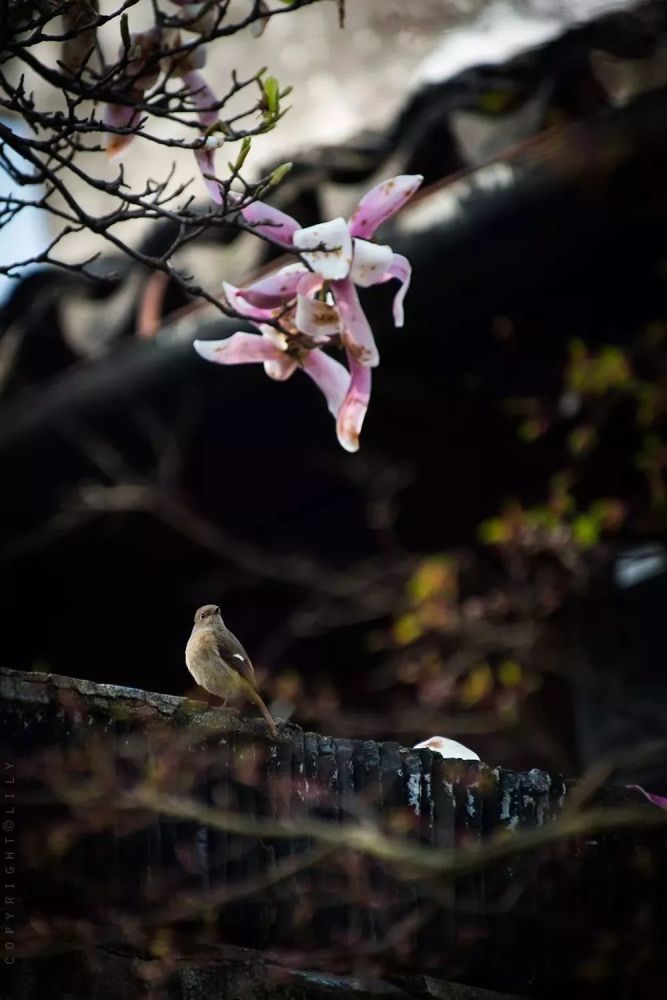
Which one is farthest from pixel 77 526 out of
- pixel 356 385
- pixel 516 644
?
pixel 356 385

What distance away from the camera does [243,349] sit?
7.15 ft

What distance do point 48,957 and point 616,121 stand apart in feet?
8.65

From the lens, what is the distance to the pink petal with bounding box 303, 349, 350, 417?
213cm

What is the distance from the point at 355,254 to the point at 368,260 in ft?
0.07

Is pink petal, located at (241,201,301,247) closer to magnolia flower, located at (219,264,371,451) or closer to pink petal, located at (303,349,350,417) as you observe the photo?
magnolia flower, located at (219,264,371,451)

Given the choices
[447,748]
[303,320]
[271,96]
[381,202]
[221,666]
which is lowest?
[447,748]

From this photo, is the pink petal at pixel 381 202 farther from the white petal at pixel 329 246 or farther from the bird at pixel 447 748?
the bird at pixel 447 748

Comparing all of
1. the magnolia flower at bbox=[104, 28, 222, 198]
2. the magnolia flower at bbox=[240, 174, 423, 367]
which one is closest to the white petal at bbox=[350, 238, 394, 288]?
the magnolia flower at bbox=[240, 174, 423, 367]

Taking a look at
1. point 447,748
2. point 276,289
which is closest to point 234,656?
point 447,748

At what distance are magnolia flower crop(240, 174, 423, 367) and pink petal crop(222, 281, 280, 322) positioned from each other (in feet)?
0.17

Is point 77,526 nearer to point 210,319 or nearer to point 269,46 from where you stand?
point 210,319

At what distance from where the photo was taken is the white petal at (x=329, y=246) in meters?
2.00

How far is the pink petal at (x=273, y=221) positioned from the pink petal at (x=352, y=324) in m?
0.12

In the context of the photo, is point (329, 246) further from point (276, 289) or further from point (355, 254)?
point (276, 289)
